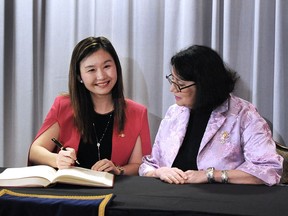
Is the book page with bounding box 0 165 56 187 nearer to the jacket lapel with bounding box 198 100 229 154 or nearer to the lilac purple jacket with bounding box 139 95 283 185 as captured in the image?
the lilac purple jacket with bounding box 139 95 283 185

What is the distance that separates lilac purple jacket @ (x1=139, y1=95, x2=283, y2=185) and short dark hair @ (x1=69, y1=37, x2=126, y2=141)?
375 millimetres

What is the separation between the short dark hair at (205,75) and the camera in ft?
5.87

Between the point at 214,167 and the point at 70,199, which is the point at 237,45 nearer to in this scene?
the point at 214,167

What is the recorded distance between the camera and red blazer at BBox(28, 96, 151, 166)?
2.17 metres

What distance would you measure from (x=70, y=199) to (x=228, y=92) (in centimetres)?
85

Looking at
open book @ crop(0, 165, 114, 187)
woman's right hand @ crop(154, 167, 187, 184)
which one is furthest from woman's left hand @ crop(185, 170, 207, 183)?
open book @ crop(0, 165, 114, 187)

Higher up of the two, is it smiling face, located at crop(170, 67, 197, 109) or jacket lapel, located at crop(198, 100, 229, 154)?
smiling face, located at crop(170, 67, 197, 109)

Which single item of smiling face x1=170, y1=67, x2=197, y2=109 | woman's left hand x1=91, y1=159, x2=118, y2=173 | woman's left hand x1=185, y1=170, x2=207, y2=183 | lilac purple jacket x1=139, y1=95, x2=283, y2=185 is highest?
smiling face x1=170, y1=67, x2=197, y2=109

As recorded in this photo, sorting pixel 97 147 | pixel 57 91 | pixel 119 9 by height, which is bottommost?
pixel 97 147

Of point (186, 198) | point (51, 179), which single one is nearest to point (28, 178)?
point (51, 179)

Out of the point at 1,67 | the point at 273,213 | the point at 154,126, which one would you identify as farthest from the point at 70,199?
the point at 1,67

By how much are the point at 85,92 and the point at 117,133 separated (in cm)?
27

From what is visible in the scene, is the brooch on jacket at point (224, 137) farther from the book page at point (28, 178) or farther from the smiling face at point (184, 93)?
the book page at point (28, 178)

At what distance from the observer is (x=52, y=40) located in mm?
2578
